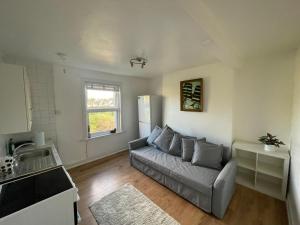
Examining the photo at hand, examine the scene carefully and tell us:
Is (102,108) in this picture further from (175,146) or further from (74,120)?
(175,146)

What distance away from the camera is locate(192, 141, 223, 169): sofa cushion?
7.21 ft

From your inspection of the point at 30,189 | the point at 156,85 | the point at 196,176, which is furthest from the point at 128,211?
the point at 156,85

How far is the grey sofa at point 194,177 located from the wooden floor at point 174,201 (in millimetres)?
99

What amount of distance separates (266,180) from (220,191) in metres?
1.41

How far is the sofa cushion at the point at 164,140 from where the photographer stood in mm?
2912

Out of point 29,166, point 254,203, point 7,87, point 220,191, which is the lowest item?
point 254,203

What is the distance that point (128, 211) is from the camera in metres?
1.83

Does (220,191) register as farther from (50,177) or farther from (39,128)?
(39,128)

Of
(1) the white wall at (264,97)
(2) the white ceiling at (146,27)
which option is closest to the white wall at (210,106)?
(1) the white wall at (264,97)

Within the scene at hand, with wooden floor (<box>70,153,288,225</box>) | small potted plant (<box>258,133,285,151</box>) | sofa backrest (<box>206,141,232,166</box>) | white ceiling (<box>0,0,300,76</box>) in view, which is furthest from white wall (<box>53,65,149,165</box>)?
small potted plant (<box>258,133,285,151</box>)

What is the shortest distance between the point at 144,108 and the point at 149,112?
0.77 feet

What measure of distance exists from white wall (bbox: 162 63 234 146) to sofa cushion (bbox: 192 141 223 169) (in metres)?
0.48

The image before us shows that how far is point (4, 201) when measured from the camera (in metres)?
0.97

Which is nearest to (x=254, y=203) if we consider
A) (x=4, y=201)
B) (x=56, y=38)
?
(x=4, y=201)
